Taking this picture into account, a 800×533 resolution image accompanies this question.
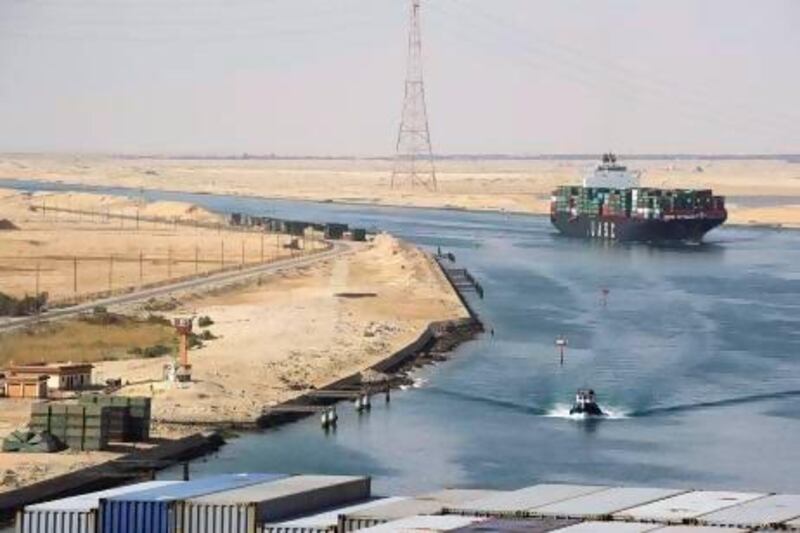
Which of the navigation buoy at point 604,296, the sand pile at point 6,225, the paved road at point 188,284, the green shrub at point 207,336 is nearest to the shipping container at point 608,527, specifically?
the green shrub at point 207,336

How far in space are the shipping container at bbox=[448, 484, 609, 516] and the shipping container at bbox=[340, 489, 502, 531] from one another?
261 millimetres

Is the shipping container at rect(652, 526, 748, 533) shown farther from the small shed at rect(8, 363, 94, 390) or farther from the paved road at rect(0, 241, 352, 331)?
the paved road at rect(0, 241, 352, 331)

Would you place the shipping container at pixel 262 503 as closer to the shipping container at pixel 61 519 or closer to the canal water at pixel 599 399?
the shipping container at pixel 61 519

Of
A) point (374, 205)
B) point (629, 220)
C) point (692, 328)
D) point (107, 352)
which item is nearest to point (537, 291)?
point (692, 328)

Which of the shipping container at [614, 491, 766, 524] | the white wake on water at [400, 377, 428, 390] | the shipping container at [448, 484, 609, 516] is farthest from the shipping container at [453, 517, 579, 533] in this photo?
the white wake on water at [400, 377, 428, 390]

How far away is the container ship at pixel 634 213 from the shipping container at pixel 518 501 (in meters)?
101

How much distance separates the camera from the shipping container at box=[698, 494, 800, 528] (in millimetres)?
21797

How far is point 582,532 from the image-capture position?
68.2 ft

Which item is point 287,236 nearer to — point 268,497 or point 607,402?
point 607,402

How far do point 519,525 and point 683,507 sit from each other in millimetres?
2427

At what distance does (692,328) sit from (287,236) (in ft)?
146

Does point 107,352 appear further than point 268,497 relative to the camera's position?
Yes

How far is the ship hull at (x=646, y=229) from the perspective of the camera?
125 meters

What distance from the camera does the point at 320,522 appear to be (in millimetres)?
22922
